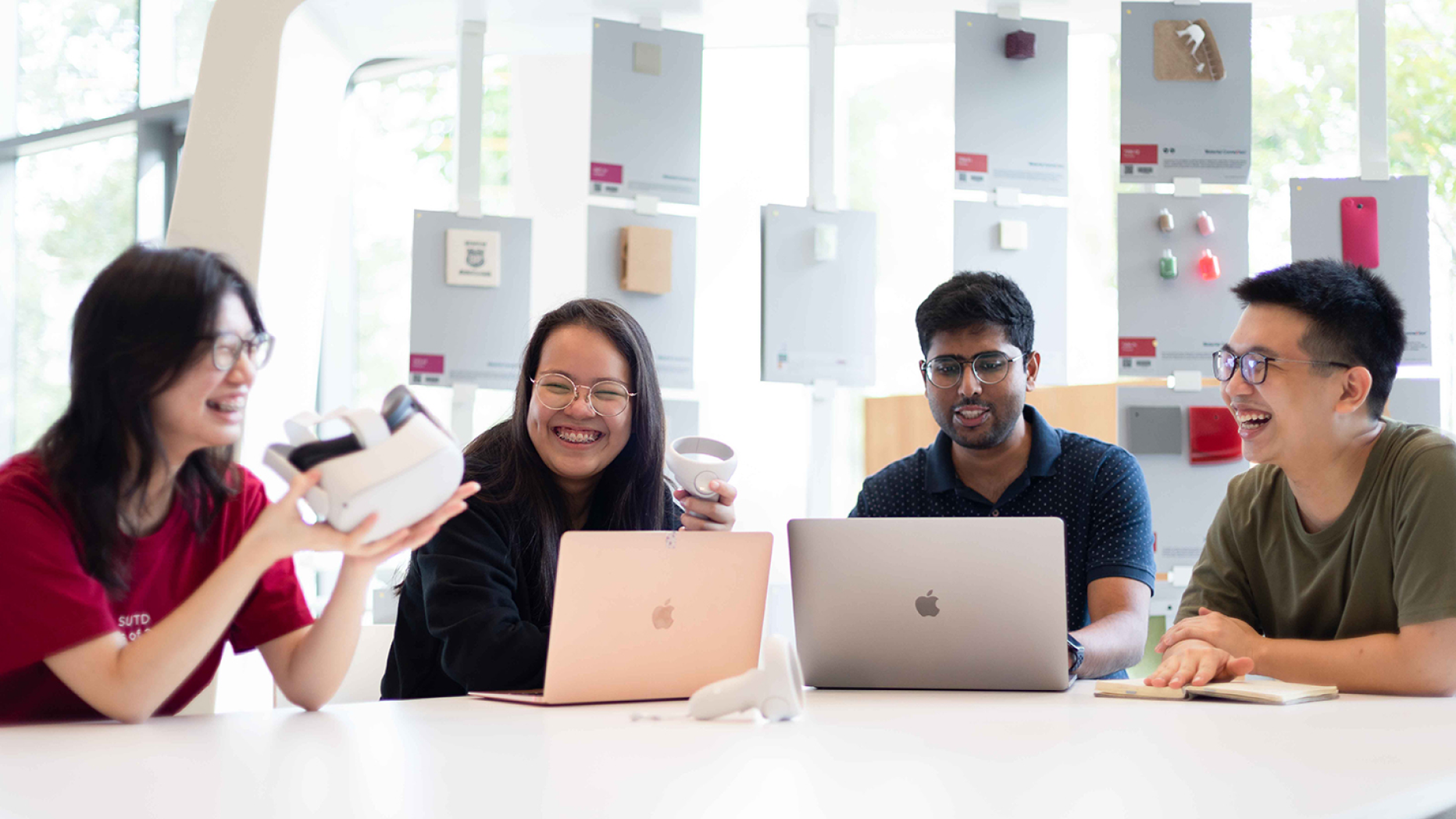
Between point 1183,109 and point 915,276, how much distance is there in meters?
1.64

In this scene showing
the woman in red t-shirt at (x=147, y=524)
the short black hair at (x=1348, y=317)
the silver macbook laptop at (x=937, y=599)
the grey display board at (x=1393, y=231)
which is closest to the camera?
the woman in red t-shirt at (x=147, y=524)

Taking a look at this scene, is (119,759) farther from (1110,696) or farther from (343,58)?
(343,58)

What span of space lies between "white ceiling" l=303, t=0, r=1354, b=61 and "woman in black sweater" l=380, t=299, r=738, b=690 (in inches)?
56.9

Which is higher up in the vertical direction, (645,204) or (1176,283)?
(645,204)

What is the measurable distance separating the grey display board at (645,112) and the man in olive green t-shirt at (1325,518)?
1.62 meters

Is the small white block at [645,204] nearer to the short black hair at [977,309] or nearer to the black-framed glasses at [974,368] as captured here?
the short black hair at [977,309]

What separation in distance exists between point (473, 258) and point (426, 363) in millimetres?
329

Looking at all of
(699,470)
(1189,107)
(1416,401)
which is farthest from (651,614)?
(1416,401)

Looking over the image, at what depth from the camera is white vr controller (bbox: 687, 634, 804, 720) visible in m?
1.45

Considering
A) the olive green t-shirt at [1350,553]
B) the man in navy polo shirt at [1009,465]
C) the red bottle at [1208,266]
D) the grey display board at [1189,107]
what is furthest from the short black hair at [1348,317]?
the grey display board at [1189,107]

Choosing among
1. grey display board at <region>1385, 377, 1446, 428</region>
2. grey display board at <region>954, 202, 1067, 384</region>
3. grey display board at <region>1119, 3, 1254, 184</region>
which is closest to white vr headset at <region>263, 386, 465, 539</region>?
grey display board at <region>954, 202, 1067, 384</region>

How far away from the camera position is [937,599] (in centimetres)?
174

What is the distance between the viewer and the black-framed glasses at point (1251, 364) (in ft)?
6.56

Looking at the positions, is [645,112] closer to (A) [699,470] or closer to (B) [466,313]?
(B) [466,313]
